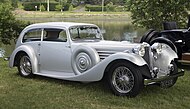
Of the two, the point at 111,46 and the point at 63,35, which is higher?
the point at 63,35

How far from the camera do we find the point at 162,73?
6.11 metres

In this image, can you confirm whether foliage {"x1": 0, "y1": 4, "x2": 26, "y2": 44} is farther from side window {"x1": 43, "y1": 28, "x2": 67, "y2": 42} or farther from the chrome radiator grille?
the chrome radiator grille

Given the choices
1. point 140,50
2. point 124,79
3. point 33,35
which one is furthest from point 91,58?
point 33,35

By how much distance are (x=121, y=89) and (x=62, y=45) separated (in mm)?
1663

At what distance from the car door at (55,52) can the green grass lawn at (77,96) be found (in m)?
0.34

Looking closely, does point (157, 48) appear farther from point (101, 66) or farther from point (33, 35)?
point (33, 35)

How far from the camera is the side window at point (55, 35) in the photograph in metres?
6.81

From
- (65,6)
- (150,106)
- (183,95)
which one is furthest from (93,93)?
(65,6)

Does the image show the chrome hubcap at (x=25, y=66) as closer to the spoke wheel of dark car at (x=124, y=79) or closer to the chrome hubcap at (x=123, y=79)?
the spoke wheel of dark car at (x=124, y=79)

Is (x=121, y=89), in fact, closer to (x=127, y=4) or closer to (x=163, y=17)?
(x=163, y=17)

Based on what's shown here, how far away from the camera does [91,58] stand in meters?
6.25

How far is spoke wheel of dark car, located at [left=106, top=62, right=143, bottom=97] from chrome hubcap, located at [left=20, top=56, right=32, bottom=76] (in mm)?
2185

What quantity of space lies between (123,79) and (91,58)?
34.2 inches

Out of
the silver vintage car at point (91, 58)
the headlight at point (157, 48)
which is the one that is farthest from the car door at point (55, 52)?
the headlight at point (157, 48)
